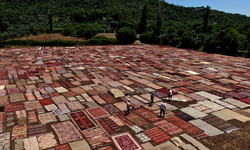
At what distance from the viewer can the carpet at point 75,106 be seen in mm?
19400

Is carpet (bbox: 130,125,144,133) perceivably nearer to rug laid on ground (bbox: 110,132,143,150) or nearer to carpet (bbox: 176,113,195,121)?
rug laid on ground (bbox: 110,132,143,150)

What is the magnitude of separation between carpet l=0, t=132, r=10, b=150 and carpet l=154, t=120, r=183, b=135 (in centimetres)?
1170

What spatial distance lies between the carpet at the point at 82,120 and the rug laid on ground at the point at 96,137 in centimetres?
66

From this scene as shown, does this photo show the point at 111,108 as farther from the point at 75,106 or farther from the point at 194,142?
the point at 194,142

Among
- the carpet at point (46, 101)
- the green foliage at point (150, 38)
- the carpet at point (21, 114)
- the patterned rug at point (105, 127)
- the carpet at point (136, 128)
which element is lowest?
the patterned rug at point (105, 127)

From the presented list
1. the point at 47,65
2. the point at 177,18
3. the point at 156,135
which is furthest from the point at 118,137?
the point at 177,18

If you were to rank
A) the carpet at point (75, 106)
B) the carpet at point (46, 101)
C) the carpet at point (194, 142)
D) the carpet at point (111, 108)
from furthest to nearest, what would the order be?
1. the carpet at point (46, 101)
2. the carpet at point (75, 106)
3. the carpet at point (111, 108)
4. the carpet at point (194, 142)

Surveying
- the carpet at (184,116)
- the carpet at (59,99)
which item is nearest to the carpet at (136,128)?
the carpet at (184,116)

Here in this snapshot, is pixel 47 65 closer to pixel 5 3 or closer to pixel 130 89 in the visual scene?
pixel 130 89

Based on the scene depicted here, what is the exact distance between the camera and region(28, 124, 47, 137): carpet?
49.2 feet

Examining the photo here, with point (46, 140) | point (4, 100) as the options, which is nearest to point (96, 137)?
point (46, 140)

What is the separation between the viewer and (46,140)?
46.2 ft

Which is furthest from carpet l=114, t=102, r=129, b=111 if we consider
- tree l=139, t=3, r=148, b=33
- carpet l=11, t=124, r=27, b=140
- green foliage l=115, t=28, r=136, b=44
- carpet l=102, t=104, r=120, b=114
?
tree l=139, t=3, r=148, b=33

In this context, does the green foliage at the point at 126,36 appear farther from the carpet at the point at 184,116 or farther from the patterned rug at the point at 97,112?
the carpet at the point at 184,116
